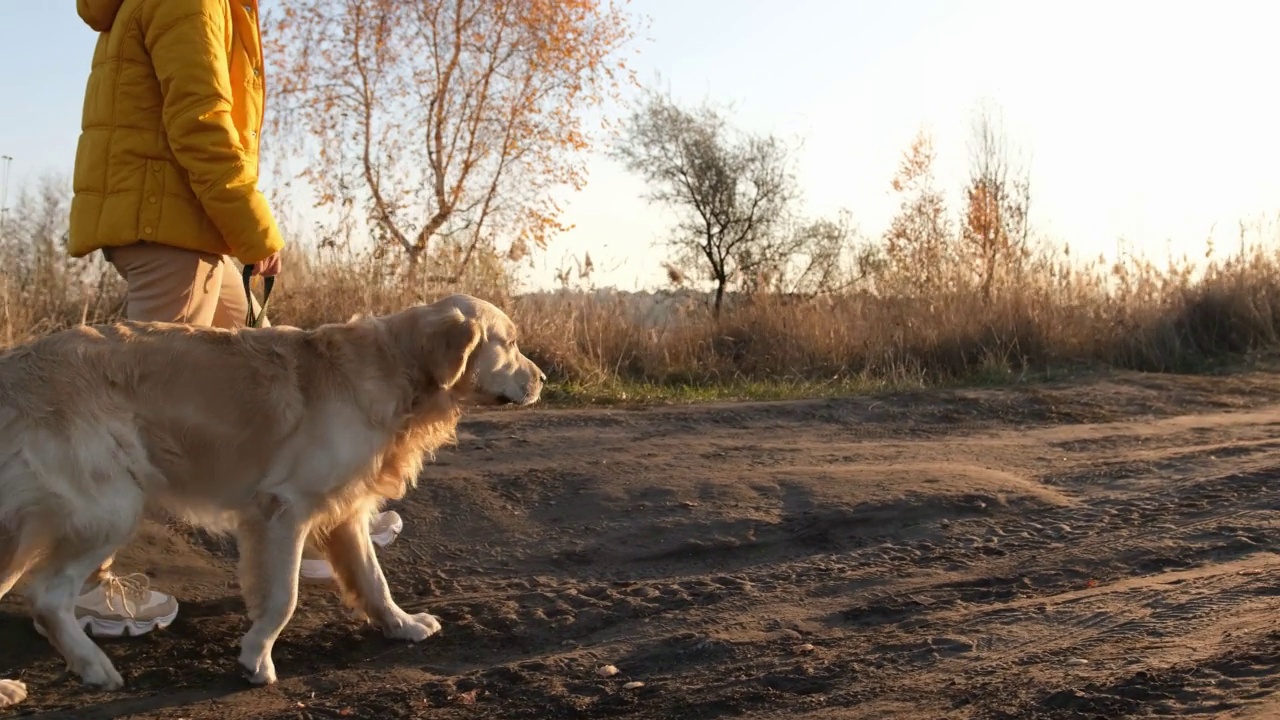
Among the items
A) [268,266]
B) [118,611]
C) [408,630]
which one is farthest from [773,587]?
[118,611]

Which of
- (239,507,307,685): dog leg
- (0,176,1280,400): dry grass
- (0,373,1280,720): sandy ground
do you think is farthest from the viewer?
(0,176,1280,400): dry grass

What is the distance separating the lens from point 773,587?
5.05m

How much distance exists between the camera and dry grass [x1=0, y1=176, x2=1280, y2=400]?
1004 centimetres

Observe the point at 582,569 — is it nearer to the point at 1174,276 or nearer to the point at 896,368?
the point at 896,368

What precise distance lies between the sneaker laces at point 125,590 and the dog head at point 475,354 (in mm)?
1405

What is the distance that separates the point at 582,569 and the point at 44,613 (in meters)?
2.25

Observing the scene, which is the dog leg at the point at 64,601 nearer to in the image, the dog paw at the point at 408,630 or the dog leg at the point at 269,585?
the dog leg at the point at 269,585

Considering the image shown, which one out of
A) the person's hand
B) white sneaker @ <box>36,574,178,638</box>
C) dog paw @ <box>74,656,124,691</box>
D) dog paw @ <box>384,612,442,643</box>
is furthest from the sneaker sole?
the person's hand

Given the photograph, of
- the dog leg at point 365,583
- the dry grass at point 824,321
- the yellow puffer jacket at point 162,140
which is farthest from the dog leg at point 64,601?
the dry grass at point 824,321

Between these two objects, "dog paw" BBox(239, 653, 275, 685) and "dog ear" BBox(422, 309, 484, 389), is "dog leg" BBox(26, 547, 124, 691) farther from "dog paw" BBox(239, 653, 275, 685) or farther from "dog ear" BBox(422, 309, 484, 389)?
"dog ear" BBox(422, 309, 484, 389)

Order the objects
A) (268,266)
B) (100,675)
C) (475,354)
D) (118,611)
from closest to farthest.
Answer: (100,675) < (118,611) < (475,354) < (268,266)

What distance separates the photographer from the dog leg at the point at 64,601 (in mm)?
3869

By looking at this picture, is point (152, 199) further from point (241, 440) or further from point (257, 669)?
point (257, 669)

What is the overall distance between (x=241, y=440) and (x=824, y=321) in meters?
8.14
